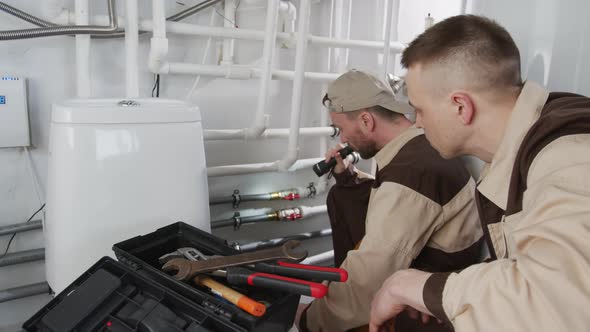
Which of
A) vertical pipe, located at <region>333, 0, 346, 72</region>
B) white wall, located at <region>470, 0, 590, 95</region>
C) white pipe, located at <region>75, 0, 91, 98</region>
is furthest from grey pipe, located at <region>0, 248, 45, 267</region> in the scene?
white wall, located at <region>470, 0, 590, 95</region>

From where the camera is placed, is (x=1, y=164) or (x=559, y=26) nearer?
(x=559, y=26)

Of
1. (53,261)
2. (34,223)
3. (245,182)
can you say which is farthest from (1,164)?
(245,182)

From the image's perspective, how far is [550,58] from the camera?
79 centimetres

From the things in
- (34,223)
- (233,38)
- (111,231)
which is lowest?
(34,223)

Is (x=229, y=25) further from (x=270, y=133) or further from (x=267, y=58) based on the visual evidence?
(x=270, y=133)

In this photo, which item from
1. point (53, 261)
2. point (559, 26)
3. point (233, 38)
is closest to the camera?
point (559, 26)

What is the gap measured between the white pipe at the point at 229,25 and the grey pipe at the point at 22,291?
0.80 metres

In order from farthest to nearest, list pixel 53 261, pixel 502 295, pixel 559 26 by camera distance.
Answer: pixel 53 261 < pixel 559 26 < pixel 502 295

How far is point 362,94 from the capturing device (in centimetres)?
115

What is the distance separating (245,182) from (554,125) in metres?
1.12

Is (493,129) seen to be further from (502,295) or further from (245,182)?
(245,182)

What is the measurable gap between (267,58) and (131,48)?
1.17 ft

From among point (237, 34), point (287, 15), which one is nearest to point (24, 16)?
point (237, 34)

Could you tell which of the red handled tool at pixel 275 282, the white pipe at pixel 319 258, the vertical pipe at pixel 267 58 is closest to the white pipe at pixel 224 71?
the vertical pipe at pixel 267 58
